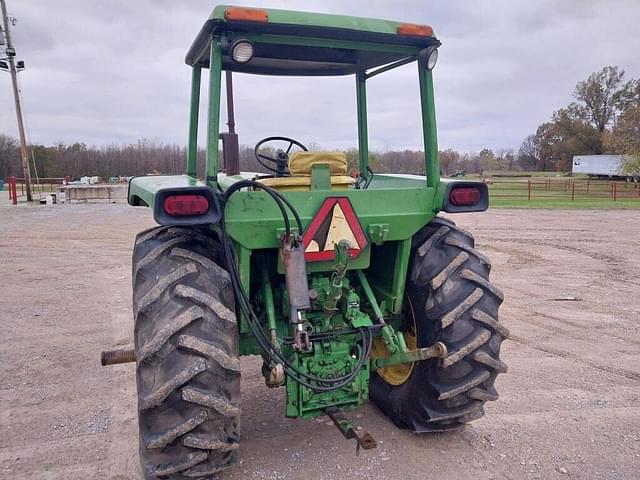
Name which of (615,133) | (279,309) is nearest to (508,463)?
(279,309)

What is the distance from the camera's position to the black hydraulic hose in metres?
2.76

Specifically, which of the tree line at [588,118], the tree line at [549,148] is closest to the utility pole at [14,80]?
the tree line at [549,148]

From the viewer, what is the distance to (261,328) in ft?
9.55

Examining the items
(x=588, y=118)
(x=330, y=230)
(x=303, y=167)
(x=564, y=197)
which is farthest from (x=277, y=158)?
(x=588, y=118)

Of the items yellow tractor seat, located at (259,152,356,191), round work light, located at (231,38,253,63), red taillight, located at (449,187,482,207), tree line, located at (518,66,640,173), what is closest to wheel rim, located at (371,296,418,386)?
red taillight, located at (449,187,482,207)

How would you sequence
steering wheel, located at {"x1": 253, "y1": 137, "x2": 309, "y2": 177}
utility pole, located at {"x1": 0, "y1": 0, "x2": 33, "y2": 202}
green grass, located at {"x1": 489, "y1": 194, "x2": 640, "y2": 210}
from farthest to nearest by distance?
utility pole, located at {"x1": 0, "y1": 0, "x2": 33, "y2": 202}, green grass, located at {"x1": 489, "y1": 194, "x2": 640, "y2": 210}, steering wheel, located at {"x1": 253, "y1": 137, "x2": 309, "y2": 177}

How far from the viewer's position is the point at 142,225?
48.6ft

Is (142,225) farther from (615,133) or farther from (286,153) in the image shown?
(615,133)

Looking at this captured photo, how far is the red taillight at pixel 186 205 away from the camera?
2617 mm

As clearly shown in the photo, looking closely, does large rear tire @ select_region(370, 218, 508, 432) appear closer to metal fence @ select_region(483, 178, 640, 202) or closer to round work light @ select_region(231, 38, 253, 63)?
round work light @ select_region(231, 38, 253, 63)

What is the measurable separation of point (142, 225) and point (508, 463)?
13196 mm

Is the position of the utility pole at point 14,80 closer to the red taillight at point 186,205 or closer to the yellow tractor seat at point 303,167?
the yellow tractor seat at point 303,167

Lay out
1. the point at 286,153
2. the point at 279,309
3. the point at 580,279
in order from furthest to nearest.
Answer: the point at 580,279 < the point at 286,153 < the point at 279,309

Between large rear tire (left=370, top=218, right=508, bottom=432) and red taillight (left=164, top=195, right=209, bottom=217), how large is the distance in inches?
55.6
